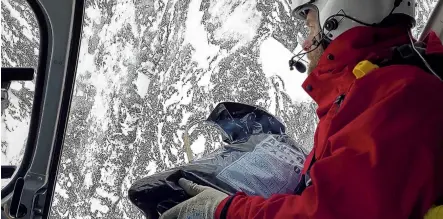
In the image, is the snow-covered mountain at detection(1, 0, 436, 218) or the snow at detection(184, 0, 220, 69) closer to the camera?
the snow-covered mountain at detection(1, 0, 436, 218)

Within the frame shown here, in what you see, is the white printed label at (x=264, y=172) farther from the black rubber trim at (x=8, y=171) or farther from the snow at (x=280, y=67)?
the snow at (x=280, y=67)

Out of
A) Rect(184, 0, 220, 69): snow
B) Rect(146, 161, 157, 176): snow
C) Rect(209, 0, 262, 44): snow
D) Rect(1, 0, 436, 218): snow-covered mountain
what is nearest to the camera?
Rect(1, 0, 436, 218): snow-covered mountain

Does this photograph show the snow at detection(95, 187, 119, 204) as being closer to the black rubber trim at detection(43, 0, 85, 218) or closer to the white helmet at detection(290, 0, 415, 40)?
the black rubber trim at detection(43, 0, 85, 218)

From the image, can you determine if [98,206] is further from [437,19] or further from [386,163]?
[386,163]

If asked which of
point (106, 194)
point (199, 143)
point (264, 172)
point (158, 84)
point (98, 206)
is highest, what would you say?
point (264, 172)

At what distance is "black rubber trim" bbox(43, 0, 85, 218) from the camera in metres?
1.58

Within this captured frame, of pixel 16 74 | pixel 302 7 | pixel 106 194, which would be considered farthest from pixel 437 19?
pixel 106 194

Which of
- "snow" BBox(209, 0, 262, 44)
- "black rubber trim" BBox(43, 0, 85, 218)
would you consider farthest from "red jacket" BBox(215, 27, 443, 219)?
"snow" BBox(209, 0, 262, 44)

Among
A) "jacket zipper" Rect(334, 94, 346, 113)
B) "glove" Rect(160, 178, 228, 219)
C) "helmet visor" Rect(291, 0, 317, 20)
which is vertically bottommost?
"glove" Rect(160, 178, 228, 219)

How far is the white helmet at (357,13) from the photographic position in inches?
64.1

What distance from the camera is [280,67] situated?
11984 millimetres

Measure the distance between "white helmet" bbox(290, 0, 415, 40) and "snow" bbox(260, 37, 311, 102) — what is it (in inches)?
382

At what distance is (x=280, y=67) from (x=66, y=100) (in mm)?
10518

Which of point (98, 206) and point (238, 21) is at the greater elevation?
point (238, 21)
